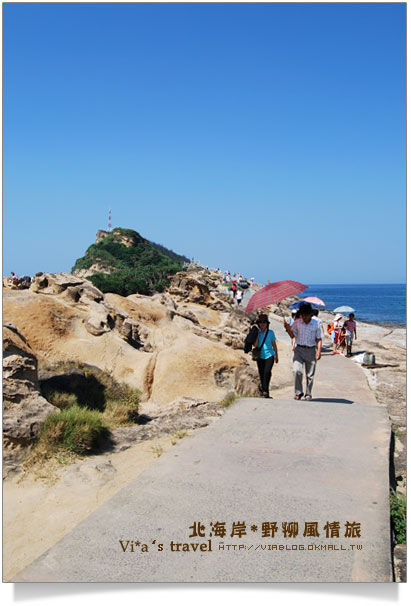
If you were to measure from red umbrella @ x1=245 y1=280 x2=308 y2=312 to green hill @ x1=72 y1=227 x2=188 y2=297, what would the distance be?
14480 millimetres

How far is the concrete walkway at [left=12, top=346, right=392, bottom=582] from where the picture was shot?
280cm

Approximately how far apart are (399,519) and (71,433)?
301 cm

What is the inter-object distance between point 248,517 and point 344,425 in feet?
8.23

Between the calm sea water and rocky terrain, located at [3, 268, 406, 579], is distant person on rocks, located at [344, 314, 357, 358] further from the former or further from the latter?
the calm sea water

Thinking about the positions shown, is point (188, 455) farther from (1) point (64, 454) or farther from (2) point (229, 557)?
(2) point (229, 557)

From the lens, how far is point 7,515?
4164 mm

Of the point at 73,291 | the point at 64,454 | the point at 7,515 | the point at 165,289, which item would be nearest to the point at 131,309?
the point at 73,291

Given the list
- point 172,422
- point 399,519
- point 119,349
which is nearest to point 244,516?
point 399,519

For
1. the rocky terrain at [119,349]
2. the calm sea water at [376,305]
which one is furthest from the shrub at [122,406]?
the calm sea water at [376,305]

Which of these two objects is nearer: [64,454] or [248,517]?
[248,517]

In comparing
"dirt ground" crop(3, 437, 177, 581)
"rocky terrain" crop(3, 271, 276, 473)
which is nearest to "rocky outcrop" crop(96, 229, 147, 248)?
"rocky terrain" crop(3, 271, 276, 473)

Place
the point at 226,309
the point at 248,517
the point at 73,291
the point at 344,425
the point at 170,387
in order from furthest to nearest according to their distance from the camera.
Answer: the point at 226,309 < the point at 73,291 < the point at 170,387 < the point at 344,425 < the point at 248,517

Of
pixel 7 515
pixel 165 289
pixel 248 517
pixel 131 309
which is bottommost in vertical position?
pixel 7 515

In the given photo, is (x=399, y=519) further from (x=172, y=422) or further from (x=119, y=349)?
(x=119, y=349)
